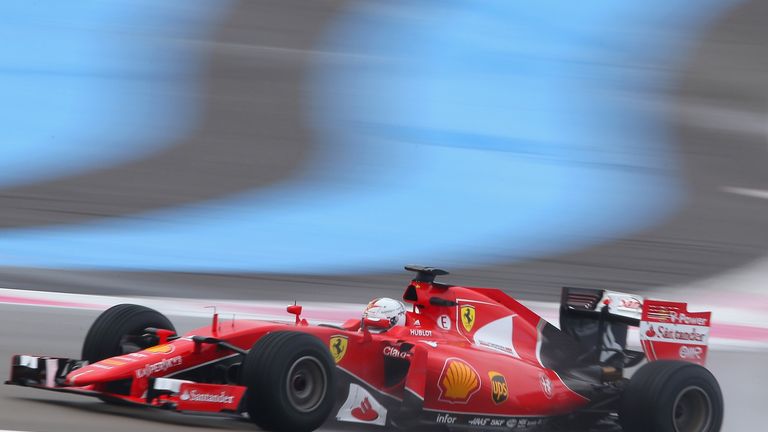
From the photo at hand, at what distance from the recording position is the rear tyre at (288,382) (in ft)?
17.5

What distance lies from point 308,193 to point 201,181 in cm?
138

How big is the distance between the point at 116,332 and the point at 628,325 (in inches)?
143

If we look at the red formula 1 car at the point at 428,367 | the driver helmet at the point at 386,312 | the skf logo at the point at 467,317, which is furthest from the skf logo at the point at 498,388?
the driver helmet at the point at 386,312

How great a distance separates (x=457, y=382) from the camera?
6.39 m

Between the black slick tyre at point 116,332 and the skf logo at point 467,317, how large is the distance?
1920mm

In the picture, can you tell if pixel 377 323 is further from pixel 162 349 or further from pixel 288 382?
pixel 162 349

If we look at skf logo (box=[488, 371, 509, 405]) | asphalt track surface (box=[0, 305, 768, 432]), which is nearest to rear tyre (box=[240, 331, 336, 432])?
asphalt track surface (box=[0, 305, 768, 432])

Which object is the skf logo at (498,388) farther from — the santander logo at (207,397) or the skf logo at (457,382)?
the santander logo at (207,397)

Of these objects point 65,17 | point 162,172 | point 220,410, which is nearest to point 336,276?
point 162,172

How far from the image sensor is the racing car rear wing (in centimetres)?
750

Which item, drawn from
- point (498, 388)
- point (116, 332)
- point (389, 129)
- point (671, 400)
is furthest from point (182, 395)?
point (389, 129)

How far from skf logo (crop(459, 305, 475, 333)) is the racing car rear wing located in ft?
3.38

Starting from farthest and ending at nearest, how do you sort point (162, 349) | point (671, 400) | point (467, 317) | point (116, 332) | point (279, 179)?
1. point (279, 179)
2. point (467, 317)
3. point (671, 400)
4. point (116, 332)
5. point (162, 349)

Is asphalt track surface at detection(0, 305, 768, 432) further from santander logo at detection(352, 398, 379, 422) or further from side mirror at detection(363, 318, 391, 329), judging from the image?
side mirror at detection(363, 318, 391, 329)
